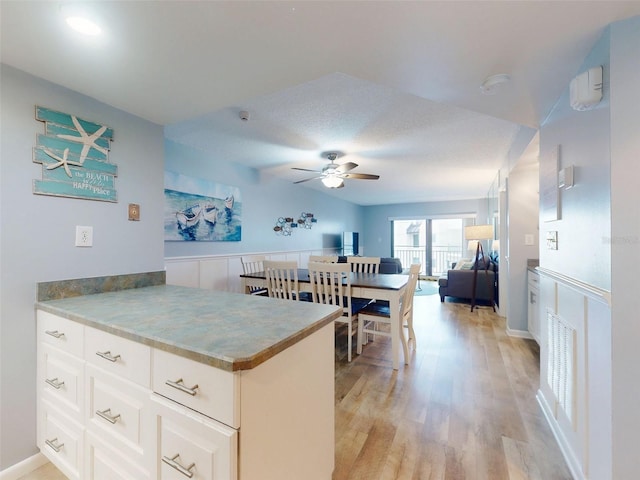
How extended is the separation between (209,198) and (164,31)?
2.74m

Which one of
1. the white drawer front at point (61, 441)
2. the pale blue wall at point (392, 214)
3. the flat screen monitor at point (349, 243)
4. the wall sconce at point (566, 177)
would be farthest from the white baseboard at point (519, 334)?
the pale blue wall at point (392, 214)

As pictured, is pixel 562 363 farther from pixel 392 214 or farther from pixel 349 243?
pixel 392 214

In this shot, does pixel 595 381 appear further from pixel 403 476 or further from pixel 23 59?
pixel 23 59

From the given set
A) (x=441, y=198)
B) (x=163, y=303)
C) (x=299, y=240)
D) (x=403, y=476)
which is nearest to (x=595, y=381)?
(x=403, y=476)

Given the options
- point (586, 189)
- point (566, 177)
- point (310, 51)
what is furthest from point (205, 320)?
point (566, 177)

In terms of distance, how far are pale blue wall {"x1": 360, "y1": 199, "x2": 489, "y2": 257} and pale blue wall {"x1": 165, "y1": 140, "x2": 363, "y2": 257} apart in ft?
7.92

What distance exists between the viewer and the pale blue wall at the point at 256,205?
3473mm

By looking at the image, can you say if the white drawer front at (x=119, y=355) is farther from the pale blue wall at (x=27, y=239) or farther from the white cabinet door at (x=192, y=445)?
the pale blue wall at (x=27, y=239)

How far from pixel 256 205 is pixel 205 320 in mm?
3587

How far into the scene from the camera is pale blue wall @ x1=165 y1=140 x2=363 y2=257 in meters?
3.47

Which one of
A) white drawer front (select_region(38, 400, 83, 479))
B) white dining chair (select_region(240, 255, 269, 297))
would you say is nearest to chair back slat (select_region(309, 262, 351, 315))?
white dining chair (select_region(240, 255, 269, 297))

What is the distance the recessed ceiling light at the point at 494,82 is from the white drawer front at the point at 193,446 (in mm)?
1908

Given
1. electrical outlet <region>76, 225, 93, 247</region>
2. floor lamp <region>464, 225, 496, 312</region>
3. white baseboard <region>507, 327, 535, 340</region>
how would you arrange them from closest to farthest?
1. electrical outlet <region>76, 225, 93, 247</region>
2. white baseboard <region>507, 327, 535, 340</region>
3. floor lamp <region>464, 225, 496, 312</region>

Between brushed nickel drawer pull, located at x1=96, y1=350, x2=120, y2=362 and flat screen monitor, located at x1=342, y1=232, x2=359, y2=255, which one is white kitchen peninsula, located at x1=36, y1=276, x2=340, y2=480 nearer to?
brushed nickel drawer pull, located at x1=96, y1=350, x2=120, y2=362
